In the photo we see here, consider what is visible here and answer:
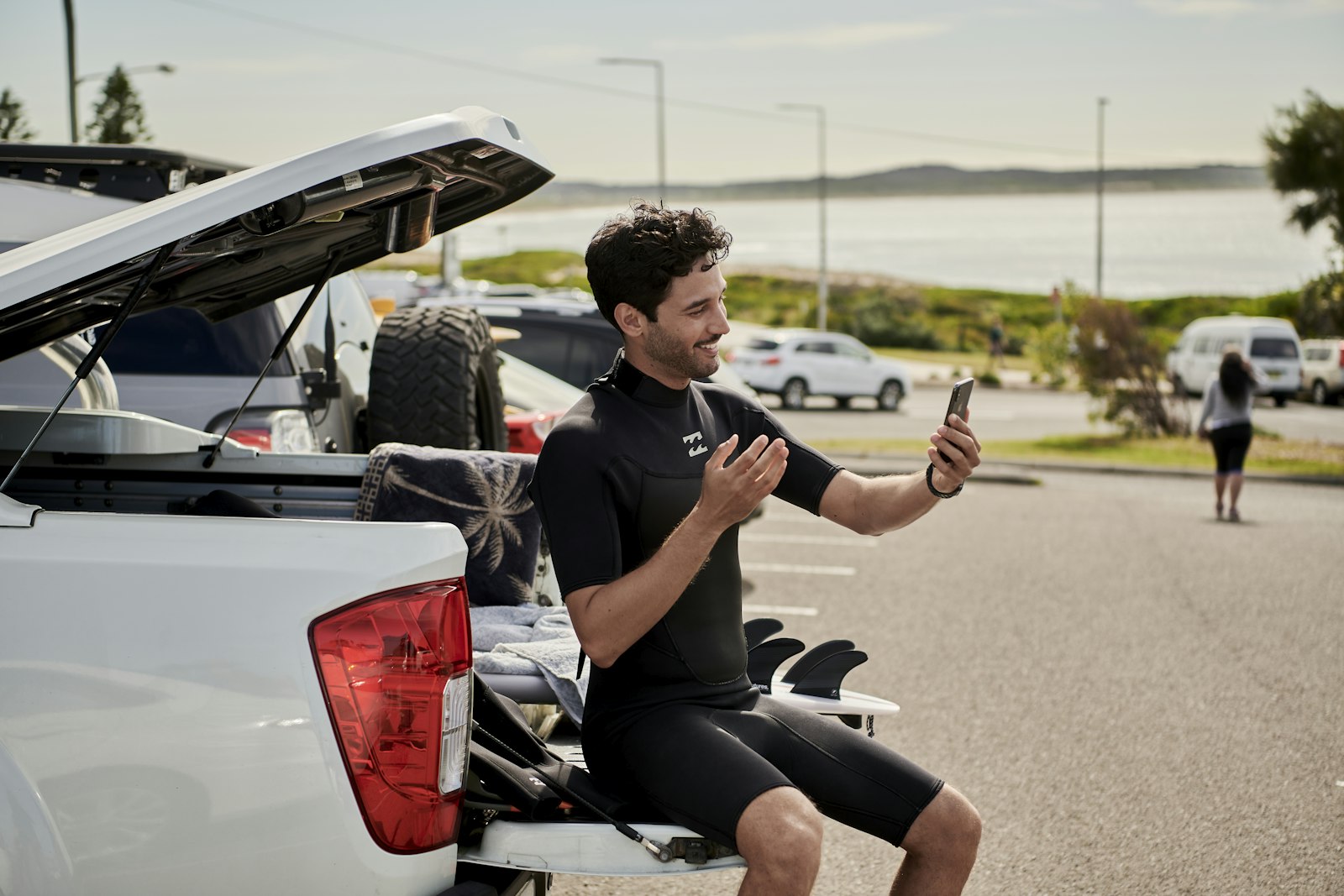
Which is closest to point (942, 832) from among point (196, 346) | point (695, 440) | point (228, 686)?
point (695, 440)

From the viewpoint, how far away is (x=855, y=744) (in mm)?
2955

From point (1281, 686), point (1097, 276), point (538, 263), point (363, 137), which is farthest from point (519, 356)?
point (538, 263)

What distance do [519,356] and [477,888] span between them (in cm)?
858

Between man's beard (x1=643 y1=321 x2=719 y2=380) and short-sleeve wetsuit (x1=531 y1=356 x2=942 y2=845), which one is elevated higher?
man's beard (x1=643 y1=321 x2=719 y2=380)

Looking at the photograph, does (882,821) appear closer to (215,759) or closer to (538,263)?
(215,759)

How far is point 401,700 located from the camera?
2.35m

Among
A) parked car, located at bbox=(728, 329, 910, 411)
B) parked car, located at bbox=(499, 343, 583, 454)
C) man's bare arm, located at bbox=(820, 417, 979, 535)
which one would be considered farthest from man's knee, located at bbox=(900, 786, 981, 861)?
parked car, located at bbox=(728, 329, 910, 411)

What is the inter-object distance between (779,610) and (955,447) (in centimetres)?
593

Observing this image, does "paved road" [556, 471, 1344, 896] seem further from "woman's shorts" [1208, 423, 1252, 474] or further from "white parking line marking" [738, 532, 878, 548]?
"woman's shorts" [1208, 423, 1252, 474]

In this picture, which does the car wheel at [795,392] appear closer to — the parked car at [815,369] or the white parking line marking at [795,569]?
the parked car at [815,369]

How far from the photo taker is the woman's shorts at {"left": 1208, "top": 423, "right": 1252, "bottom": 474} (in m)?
13.4

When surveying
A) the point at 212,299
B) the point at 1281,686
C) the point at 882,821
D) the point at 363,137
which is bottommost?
the point at 1281,686

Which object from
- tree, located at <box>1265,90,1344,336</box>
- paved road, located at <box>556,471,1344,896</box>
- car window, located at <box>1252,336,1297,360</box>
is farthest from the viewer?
tree, located at <box>1265,90,1344,336</box>

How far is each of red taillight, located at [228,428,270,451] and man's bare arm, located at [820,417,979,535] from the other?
331 centimetres
